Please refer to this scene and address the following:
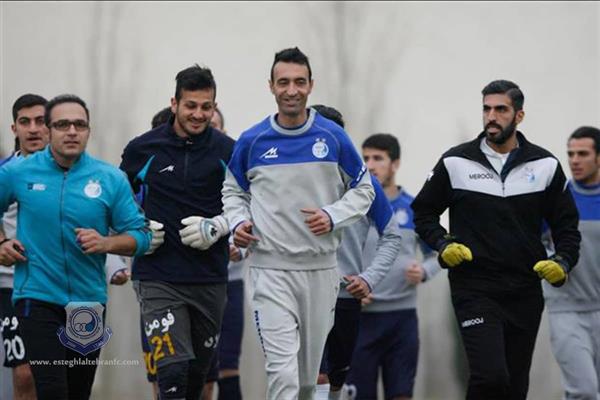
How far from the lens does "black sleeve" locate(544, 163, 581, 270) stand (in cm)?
944

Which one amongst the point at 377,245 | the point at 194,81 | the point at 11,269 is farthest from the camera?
the point at 11,269

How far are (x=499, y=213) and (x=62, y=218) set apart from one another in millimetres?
2954

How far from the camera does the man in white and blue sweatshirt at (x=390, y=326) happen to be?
12.1 meters

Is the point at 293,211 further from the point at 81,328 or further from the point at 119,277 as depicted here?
the point at 119,277

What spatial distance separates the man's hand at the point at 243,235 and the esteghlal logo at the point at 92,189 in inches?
37.3

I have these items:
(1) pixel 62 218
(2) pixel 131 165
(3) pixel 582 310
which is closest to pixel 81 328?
(1) pixel 62 218

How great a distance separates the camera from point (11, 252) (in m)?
8.66

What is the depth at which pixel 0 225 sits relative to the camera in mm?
10820

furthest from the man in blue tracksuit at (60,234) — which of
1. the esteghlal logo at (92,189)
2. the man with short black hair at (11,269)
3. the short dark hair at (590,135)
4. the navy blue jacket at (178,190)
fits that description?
the short dark hair at (590,135)

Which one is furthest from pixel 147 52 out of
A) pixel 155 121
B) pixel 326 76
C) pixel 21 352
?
pixel 21 352

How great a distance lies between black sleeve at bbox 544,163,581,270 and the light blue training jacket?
9.38ft

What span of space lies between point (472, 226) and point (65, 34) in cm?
685

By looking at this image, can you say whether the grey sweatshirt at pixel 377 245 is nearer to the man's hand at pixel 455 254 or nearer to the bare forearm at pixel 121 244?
the man's hand at pixel 455 254

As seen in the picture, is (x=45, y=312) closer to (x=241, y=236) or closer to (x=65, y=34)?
(x=241, y=236)
